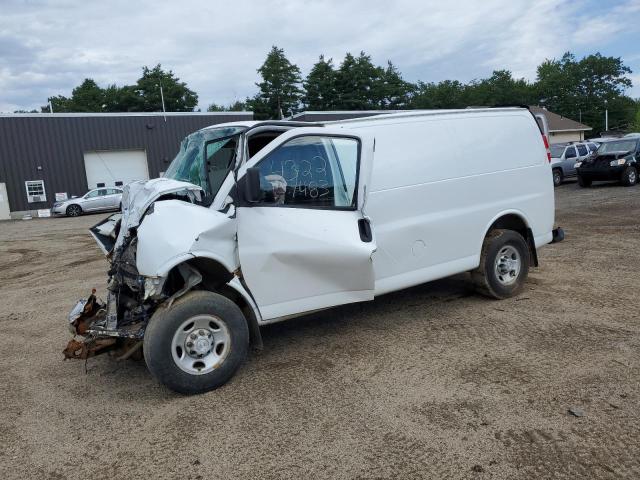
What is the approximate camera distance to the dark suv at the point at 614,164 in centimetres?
1923

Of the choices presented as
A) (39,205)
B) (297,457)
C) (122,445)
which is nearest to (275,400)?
(297,457)

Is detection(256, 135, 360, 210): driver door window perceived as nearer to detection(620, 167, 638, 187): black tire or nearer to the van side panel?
the van side panel

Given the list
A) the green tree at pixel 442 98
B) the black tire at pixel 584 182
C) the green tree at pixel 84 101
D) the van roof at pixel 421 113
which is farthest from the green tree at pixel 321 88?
the van roof at pixel 421 113

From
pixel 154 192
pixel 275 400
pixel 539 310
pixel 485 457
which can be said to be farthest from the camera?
pixel 539 310

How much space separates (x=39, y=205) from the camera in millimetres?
28547

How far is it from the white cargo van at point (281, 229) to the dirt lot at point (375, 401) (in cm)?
45

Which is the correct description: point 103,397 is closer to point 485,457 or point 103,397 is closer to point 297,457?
point 297,457

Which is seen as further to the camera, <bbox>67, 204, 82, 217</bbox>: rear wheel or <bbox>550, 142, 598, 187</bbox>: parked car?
<bbox>67, 204, 82, 217</bbox>: rear wheel

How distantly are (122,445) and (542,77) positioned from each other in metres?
96.1

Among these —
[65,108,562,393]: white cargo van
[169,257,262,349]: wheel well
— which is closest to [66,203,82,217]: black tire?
[65,108,562,393]: white cargo van

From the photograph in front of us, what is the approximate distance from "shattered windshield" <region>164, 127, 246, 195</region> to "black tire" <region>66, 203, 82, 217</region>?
75.8 feet

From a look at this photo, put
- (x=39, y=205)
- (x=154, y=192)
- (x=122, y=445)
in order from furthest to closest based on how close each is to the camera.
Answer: (x=39, y=205) < (x=154, y=192) < (x=122, y=445)

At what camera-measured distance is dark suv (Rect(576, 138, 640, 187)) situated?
19234 millimetres

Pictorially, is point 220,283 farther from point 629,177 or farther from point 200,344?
point 629,177
